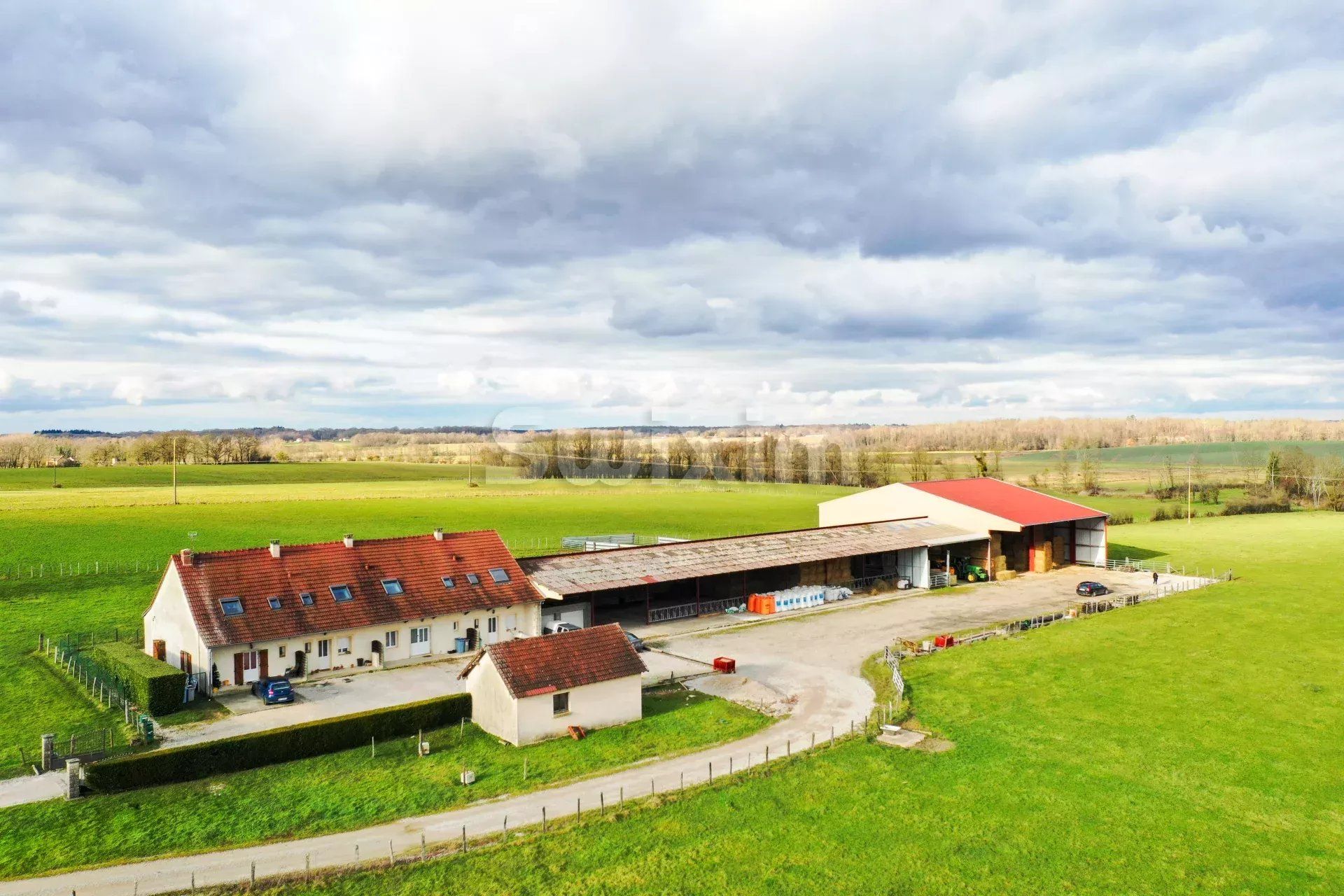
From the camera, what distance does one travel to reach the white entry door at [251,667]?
39312 millimetres

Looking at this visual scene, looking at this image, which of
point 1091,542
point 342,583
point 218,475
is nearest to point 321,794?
point 342,583

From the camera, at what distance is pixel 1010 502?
7706 centimetres

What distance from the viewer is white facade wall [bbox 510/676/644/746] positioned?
3244 cm

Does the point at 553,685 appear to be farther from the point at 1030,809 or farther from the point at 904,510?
the point at 904,510

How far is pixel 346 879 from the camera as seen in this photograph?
72.0 feet

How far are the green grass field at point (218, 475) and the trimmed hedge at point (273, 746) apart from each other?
12050cm

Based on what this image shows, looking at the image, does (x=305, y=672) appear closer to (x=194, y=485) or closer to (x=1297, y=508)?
(x=194, y=485)

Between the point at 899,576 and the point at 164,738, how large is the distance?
174 feet

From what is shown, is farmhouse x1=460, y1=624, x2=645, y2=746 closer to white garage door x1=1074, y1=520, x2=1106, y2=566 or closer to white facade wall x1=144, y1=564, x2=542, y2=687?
white facade wall x1=144, y1=564, x2=542, y2=687

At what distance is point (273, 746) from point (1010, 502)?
6593 centimetres

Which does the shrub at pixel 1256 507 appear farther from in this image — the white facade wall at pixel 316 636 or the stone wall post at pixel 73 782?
the stone wall post at pixel 73 782

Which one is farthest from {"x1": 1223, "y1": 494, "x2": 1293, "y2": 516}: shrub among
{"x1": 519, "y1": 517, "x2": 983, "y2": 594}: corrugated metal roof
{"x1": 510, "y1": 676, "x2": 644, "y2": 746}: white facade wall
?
{"x1": 510, "y1": 676, "x2": 644, "y2": 746}: white facade wall

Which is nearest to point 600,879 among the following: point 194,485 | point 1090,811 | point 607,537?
point 1090,811

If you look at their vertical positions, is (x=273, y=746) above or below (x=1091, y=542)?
above
